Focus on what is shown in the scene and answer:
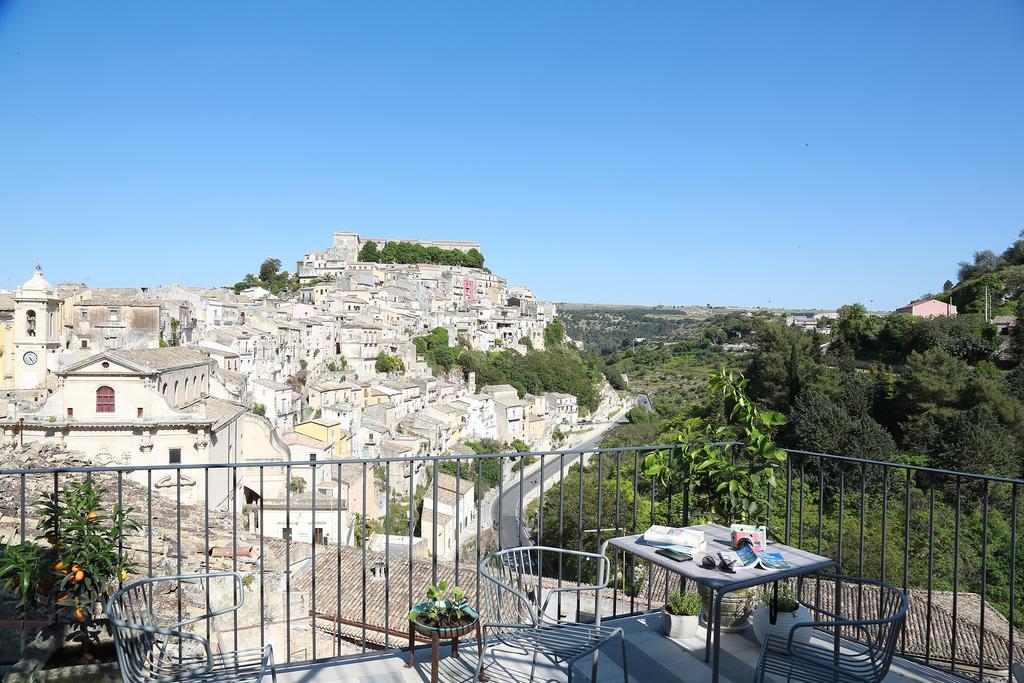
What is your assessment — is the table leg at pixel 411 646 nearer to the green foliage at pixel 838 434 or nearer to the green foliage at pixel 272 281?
the green foliage at pixel 838 434

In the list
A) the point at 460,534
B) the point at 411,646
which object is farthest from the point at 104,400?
the point at 411,646

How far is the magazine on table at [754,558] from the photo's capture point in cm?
301

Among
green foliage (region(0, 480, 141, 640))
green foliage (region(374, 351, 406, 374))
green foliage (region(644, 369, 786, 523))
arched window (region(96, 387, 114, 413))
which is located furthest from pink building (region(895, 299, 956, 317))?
green foliage (region(0, 480, 141, 640))

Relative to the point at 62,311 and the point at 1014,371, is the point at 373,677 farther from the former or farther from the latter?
the point at 62,311

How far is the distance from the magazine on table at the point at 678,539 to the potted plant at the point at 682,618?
763 millimetres

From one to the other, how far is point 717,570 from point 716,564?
5cm

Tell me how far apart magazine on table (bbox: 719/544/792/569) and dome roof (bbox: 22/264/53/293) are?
41.9 meters

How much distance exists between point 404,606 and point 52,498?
7.53 meters

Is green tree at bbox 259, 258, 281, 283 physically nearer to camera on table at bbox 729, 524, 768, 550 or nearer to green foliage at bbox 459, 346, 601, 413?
green foliage at bbox 459, 346, 601, 413

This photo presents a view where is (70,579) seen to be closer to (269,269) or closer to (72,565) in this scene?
(72,565)

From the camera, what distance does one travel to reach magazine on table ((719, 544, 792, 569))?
301 centimetres

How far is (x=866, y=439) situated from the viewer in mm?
28844

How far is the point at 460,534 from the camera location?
1908 cm

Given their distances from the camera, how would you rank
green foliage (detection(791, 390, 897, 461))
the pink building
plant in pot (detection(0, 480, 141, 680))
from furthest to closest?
the pink building → green foliage (detection(791, 390, 897, 461)) → plant in pot (detection(0, 480, 141, 680))
